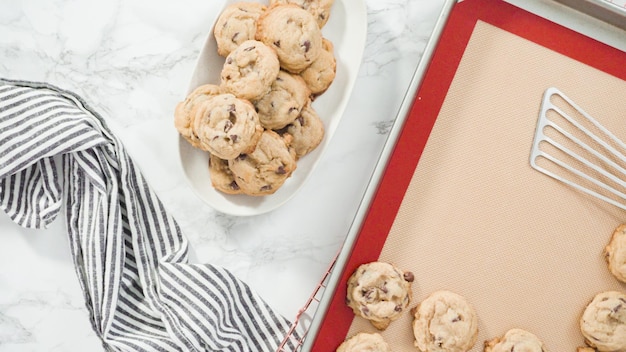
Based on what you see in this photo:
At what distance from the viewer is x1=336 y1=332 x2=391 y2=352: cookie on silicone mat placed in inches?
45.5

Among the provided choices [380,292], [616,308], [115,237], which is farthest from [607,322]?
[115,237]

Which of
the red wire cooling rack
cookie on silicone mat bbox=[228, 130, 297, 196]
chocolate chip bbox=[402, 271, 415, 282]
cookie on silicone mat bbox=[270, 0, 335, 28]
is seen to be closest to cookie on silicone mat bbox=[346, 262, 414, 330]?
chocolate chip bbox=[402, 271, 415, 282]

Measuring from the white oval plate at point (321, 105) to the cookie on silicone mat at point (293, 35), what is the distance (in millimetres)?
122

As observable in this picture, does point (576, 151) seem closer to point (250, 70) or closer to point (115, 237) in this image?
point (250, 70)

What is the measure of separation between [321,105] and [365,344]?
0.49 m

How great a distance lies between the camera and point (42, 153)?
124 cm

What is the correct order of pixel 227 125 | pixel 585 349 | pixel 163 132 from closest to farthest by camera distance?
pixel 227 125 → pixel 585 349 → pixel 163 132

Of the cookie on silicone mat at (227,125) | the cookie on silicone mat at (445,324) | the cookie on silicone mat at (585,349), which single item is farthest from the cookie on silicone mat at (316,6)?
the cookie on silicone mat at (585,349)

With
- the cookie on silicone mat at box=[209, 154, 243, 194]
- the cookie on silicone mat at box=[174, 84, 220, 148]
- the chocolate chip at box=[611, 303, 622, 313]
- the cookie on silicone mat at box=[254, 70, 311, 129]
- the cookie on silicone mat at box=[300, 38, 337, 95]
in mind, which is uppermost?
the cookie on silicone mat at box=[300, 38, 337, 95]

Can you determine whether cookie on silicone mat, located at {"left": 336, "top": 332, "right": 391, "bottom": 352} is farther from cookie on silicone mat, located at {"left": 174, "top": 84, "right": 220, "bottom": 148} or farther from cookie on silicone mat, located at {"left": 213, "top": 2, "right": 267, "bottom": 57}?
cookie on silicone mat, located at {"left": 213, "top": 2, "right": 267, "bottom": 57}

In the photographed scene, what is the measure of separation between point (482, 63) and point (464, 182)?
236 millimetres

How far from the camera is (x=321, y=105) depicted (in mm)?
1275

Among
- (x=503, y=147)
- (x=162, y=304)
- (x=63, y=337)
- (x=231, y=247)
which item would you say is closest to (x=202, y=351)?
(x=162, y=304)

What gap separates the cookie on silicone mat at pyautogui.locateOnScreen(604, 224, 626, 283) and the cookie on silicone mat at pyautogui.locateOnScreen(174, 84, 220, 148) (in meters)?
0.82
